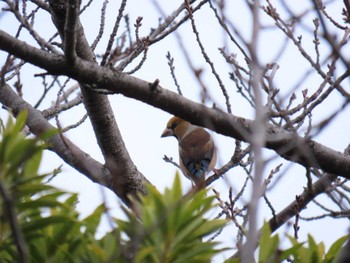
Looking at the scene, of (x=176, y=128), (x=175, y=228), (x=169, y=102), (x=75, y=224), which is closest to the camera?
(x=175, y=228)

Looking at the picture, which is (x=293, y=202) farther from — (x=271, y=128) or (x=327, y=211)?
(x=271, y=128)

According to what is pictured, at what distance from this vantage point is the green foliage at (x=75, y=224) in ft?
7.45

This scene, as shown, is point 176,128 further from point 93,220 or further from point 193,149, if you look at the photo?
point 93,220

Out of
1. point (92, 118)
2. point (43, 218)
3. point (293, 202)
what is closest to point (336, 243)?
point (43, 218)

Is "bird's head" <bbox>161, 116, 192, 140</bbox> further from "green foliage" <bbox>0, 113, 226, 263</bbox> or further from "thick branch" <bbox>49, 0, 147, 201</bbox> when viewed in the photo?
"green foliage" <bbox>0, 113, 226, 263</bbox>

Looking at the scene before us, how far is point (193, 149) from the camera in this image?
32.7 feet

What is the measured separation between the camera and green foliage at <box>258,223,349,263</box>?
98.3 inches

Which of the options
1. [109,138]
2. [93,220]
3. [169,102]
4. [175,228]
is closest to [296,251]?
[175,228]

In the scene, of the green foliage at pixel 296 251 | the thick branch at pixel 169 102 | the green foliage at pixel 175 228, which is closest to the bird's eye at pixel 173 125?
the thick branch at pixel 169 102

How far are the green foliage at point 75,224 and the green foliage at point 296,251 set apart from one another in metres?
0.18

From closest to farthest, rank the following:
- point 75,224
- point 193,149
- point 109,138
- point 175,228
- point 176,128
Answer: point 175,228, point 75,224, point 109,138, point 193,149, point 176,128

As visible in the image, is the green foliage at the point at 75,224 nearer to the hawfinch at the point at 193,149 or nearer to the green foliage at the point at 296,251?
the green foliage at the point at 296,251

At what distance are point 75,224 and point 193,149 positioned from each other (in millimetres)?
7536

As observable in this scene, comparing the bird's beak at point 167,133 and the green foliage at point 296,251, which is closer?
Answer: the green foliage at point 296,251
